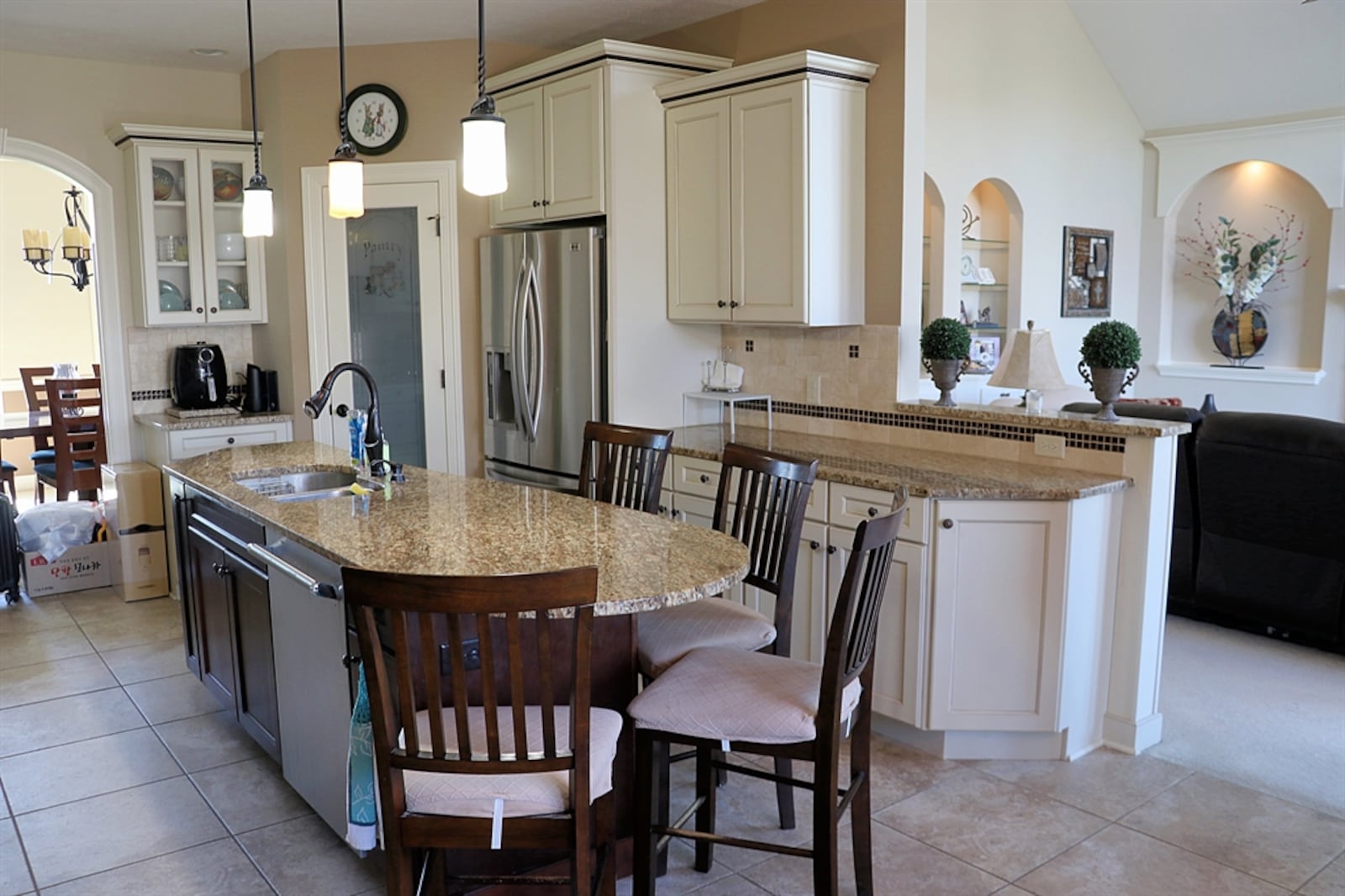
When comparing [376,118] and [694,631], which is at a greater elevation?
[376,118]

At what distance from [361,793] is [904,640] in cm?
183

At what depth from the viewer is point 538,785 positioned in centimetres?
196

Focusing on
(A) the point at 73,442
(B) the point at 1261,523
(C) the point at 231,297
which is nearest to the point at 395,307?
(C) the point at 231,297

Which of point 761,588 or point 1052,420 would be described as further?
point 1052,420

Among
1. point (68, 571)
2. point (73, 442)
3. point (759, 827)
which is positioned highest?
point (73, 442)

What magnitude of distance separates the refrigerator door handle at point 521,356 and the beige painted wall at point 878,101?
1599 mm

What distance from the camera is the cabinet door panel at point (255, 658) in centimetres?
311

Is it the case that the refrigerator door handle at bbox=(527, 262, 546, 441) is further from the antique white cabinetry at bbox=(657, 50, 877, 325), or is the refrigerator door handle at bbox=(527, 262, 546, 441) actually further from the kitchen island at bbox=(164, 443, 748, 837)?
the kitchen island at bbox=(164, 443, 748, 837)

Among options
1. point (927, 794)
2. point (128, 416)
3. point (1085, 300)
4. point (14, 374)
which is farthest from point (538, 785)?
point (14, 374)

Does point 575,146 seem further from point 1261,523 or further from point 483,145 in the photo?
point 1261,523

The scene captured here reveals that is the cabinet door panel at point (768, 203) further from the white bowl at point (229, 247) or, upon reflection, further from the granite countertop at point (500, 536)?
the white bowl at point (229, 247)

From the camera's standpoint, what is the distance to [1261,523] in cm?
449

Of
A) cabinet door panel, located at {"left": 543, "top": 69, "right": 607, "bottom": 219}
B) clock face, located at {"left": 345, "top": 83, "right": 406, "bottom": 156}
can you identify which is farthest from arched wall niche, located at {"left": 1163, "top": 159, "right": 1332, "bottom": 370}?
clock face, located at {"left": 345, "top": 83, "right": 406, "bottom": 156}

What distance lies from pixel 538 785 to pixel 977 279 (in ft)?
19.5
